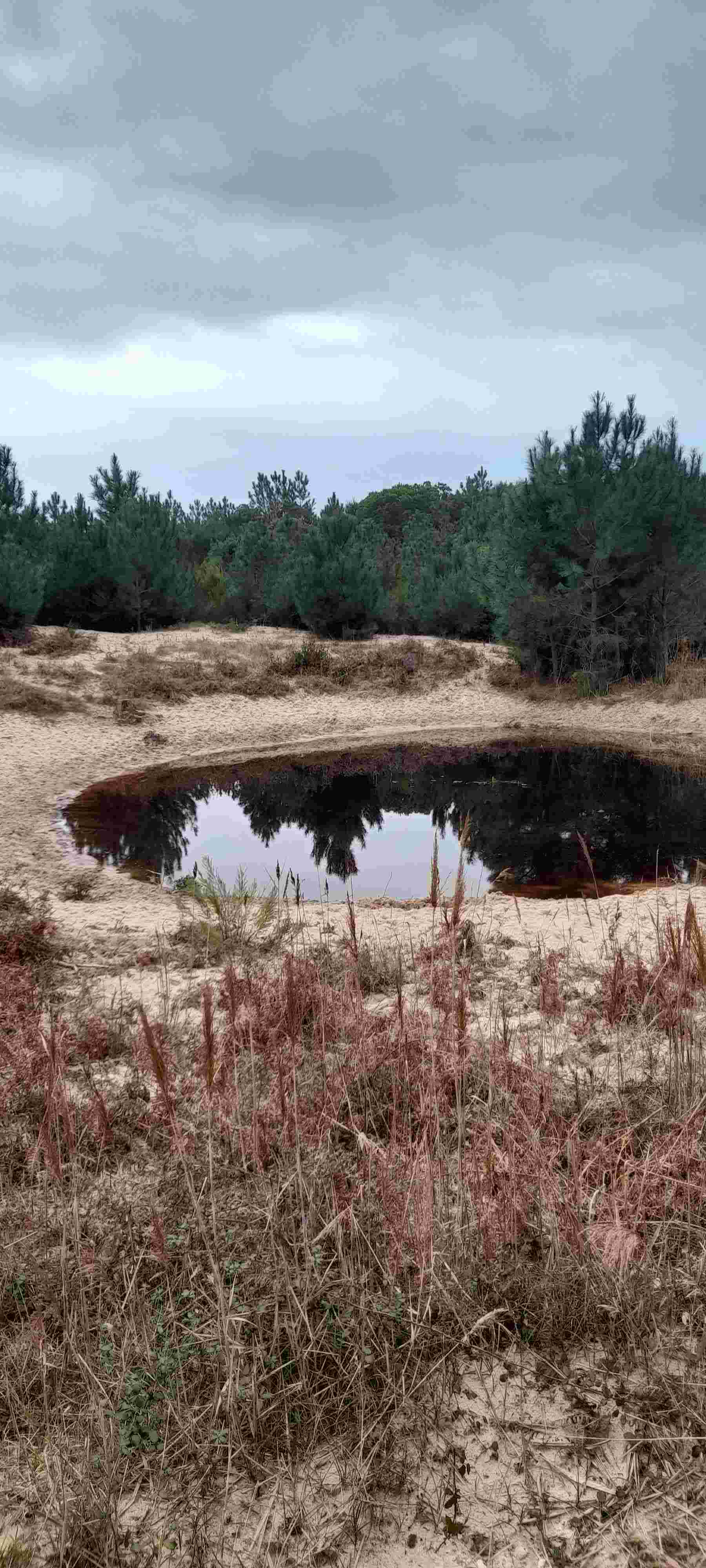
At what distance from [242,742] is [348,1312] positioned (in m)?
19.5

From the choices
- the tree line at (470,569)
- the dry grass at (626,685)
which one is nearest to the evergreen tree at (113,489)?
the tree line at (470,569)

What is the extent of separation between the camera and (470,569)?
3362 cm

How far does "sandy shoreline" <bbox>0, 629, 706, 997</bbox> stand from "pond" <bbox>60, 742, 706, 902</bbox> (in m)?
0.69

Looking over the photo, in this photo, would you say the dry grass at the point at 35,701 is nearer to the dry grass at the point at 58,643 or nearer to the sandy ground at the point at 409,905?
the sandy ground at the point at 409,905

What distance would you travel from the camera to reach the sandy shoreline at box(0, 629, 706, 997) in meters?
8.15

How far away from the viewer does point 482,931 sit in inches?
299

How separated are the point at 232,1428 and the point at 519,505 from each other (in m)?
24.0

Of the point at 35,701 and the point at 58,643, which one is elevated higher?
the point at 58,643

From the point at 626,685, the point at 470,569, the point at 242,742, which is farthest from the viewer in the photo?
the point at 470,569

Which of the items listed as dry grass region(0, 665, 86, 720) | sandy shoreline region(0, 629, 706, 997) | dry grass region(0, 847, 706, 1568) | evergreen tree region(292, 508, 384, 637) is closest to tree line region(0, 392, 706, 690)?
evergreen tree region(292, 508, 384, 637)

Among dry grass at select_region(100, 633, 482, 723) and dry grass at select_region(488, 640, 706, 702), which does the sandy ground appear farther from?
dry grass at select_region(100, 633, 482, 723)

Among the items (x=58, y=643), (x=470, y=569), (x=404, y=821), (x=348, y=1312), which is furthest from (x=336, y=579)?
(x=348, y=1312)

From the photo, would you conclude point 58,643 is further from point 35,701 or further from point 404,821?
point 404,821

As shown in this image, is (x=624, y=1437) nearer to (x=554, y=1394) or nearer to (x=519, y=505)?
(x=554, y=1394)
